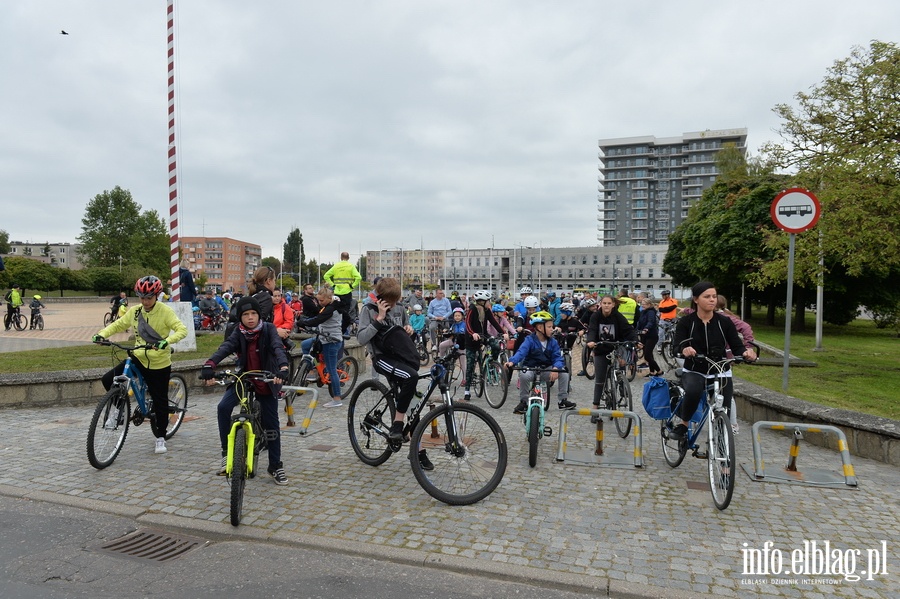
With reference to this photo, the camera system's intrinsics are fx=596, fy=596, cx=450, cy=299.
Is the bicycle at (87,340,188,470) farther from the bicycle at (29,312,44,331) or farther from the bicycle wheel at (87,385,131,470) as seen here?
the bicycle at (29,312,44,331)

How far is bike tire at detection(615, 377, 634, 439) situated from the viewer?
748 centimetres

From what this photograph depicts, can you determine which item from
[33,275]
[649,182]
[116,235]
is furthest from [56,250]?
[649,182]

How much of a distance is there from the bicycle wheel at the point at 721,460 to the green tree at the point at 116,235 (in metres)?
96.8

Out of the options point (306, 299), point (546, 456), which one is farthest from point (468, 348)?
point (546, 456)

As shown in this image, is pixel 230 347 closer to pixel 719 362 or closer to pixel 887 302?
pixel 719 362

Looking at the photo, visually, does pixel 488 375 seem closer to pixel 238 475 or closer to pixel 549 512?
pixel 549 512

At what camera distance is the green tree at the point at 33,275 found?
59.1 metres

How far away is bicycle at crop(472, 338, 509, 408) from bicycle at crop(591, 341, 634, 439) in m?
2.01

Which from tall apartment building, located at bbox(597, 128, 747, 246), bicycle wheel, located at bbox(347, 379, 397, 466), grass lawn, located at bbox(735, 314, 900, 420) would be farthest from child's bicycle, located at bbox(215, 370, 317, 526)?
tall apartment building, located at bbox(597, 128, 747, 246)

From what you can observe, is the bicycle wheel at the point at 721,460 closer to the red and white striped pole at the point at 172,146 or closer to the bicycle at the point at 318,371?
the bicycle at the point at 318,371

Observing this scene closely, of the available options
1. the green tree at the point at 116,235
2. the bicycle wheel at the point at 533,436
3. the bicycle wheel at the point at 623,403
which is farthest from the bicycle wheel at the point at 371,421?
the green tree at the point at 116,235

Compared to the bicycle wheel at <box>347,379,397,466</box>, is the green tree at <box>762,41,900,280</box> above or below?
above

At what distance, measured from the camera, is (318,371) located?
33.8 ft

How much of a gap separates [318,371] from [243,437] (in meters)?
5.72
